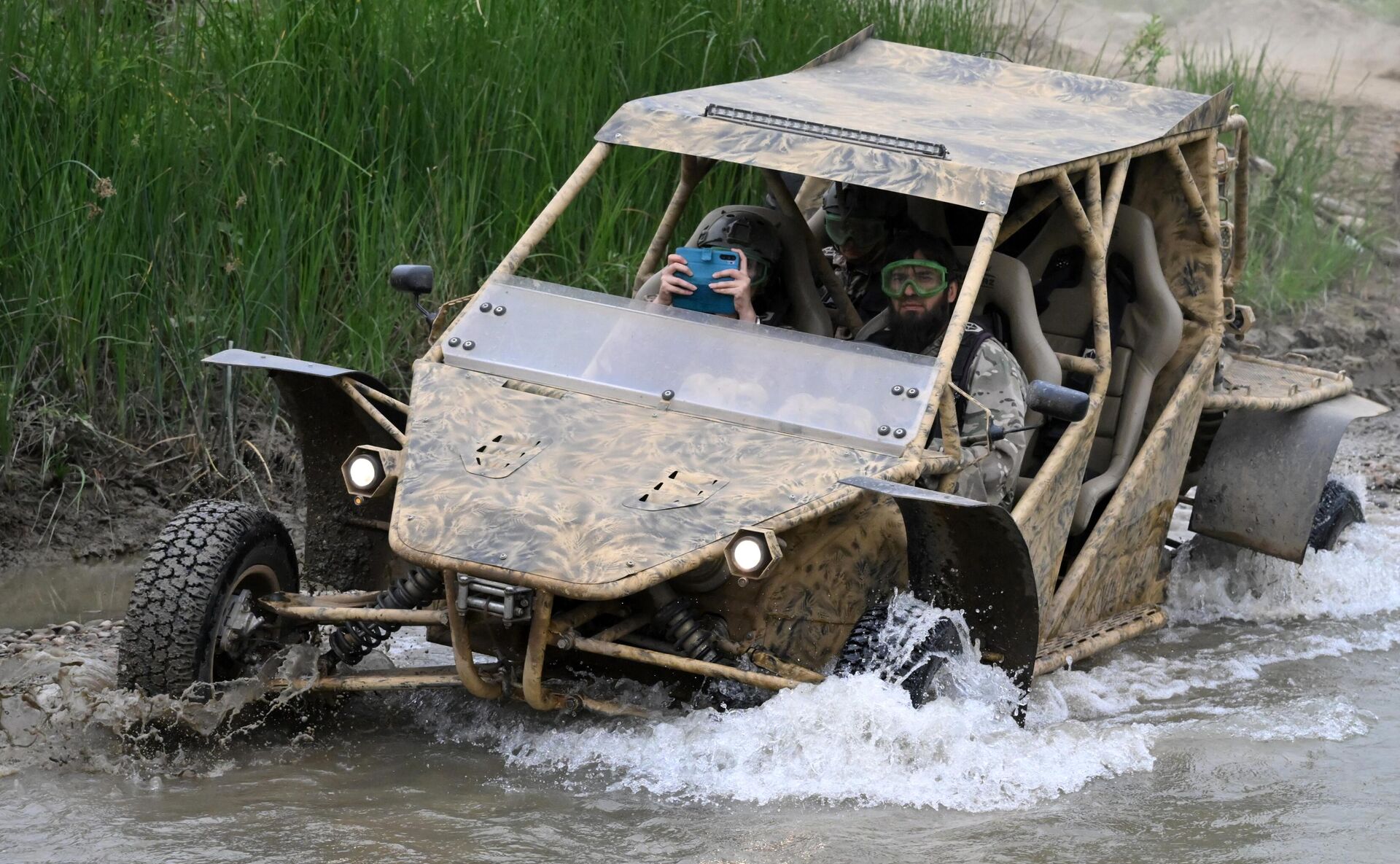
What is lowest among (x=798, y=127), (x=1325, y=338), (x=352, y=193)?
(x=1325, y=338)

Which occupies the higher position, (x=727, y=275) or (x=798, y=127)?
(x=798, y=127)

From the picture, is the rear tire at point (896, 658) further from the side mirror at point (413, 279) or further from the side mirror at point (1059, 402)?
the side mirror at point (413, 279)

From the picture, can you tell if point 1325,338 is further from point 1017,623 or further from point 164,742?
point 164,742

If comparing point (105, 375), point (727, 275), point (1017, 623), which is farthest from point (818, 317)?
point (105, 375)

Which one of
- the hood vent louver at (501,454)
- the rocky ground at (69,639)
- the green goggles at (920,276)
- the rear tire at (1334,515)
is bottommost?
the rocky ground at (69,639)

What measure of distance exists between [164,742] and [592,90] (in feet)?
12.9

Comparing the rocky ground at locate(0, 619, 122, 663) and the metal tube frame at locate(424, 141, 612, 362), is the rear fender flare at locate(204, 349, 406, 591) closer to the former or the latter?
the metal tube frame at locate(424, 141, 612, 362)

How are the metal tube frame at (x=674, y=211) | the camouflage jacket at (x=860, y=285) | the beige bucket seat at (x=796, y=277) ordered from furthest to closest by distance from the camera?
the camouflage jacket at (x=860, y=285) → the metal tube frame at (x=674, y=211) → the beige bucket seat at (x=796, y=277)

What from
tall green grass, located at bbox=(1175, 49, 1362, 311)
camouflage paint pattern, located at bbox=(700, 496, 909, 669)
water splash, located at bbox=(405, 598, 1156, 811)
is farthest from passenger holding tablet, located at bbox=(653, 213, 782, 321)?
tall green grass, located at bbox=(1175, 49, 1362, 311)

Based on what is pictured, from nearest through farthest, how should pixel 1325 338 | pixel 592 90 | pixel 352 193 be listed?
pixel 352 193
pixel 592 90
pixel 1325 338

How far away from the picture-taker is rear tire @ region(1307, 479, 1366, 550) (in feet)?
22.8

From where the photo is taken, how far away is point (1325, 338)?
980cm

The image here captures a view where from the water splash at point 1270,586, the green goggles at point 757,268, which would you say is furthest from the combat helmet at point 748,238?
the water splash at point 1270,586

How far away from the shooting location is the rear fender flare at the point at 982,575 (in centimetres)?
447
